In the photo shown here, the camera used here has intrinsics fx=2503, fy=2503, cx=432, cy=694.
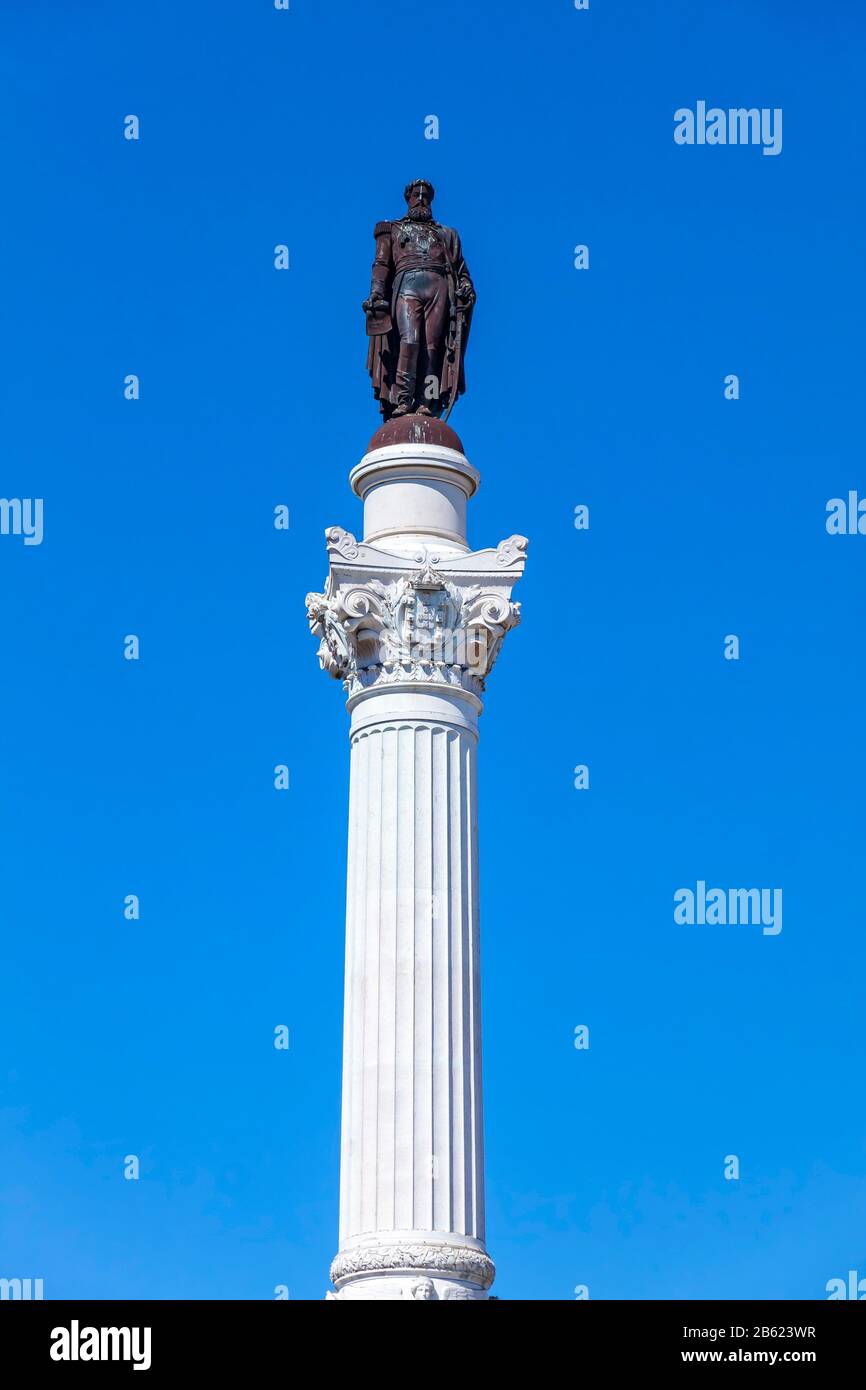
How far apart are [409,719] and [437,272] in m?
8.73

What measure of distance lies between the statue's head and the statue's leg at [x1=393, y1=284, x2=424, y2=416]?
73.0 inches

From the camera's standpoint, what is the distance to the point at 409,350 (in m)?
44.6

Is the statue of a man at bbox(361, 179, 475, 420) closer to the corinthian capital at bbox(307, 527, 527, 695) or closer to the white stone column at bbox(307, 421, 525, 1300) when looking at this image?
the white stone column at bbox(307, 421, 525, 1300)

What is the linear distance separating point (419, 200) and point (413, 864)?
509 inches

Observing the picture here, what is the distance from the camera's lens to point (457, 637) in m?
41.8

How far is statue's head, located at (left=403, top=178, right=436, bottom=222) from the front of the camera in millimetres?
45500

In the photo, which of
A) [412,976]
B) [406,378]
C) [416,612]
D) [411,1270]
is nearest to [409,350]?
[406,378]

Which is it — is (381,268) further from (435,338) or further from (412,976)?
(412,976)

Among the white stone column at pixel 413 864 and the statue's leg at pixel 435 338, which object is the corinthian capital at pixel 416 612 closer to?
the white stone column at pixel 413 864

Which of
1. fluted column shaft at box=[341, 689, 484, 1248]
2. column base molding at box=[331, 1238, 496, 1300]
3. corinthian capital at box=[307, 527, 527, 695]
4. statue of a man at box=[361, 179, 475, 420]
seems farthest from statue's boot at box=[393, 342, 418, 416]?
column base molding at box=[331, 1238, 496, 1300]
